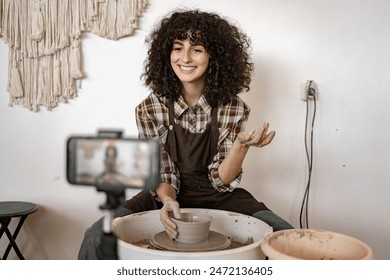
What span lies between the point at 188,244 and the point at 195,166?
12.5 inches

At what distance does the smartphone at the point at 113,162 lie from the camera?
0.53 m

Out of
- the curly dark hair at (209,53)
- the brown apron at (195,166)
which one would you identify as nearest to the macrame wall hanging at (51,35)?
the curly dark hair at (209,53)

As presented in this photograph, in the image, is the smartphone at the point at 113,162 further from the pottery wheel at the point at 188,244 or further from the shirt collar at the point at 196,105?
the shirt collar at the point at 196,105

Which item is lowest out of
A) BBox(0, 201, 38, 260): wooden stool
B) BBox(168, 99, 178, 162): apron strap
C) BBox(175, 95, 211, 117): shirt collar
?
BBox(0, 201, 38, 260): wooden stool

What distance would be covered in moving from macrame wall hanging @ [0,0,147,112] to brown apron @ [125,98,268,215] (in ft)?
1.47

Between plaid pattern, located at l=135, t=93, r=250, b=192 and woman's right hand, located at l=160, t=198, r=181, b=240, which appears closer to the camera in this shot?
woman's right hand, located at l=160, t=198, r=181, b=240

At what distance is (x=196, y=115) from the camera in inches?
50.5

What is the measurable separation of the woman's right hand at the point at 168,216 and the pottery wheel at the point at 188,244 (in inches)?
0.8

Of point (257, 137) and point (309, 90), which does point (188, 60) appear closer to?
point (257, 137)

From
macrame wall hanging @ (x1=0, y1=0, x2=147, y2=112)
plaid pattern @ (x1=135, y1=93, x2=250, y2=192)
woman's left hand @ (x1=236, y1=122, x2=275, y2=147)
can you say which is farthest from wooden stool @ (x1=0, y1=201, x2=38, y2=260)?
woman's left hand @ (x1=236, y1=122, x2=275, y2=147)

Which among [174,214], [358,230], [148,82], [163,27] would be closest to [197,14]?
[163,27]

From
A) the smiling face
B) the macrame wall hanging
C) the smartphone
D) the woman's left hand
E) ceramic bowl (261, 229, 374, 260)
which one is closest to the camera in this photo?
the smartphone

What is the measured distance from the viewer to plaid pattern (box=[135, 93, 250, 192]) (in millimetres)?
1251

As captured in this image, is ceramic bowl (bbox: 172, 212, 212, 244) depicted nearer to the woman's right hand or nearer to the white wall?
the woman's right hand
